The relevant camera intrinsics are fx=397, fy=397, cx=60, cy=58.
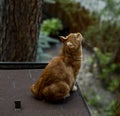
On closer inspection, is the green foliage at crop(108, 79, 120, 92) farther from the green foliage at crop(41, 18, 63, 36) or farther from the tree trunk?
the tree trunk

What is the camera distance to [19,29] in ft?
8.98

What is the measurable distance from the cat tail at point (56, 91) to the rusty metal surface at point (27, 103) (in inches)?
1.4

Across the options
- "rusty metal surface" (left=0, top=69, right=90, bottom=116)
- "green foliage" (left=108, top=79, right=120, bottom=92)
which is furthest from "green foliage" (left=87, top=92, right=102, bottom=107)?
"rusty metal surface" (left=0, top=69, right=90, bottom=116)

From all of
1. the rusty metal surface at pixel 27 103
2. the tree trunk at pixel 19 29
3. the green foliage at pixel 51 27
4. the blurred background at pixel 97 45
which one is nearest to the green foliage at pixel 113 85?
the blurred background at pixel 97 45

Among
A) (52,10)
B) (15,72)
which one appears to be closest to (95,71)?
(52,10)

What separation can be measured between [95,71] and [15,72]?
3.10 meters

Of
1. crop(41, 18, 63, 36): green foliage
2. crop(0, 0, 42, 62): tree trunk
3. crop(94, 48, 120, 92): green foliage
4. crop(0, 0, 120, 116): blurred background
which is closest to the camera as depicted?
crop(0, 0, 42, 62): tree trunk

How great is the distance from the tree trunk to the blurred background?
165 centimetres

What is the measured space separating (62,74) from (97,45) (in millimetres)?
3718

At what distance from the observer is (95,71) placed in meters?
5.24

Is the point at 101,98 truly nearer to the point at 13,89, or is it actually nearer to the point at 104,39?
the point at 104,39

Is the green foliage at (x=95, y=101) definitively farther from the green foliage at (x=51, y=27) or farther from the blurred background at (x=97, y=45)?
the green foliage at (x=51, y=27)

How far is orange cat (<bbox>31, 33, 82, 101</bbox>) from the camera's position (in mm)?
1862

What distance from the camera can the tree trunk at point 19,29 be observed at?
2.67 meters
